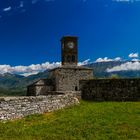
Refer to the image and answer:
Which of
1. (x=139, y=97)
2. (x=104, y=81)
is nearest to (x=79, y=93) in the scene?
(x=104, y=81)

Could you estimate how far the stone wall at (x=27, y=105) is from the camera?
65.6ft

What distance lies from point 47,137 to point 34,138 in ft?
2.05

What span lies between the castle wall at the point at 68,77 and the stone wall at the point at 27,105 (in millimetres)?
27239

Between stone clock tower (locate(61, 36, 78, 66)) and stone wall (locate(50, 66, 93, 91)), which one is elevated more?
stone clock tower (locate(61, 36, 78, 66))

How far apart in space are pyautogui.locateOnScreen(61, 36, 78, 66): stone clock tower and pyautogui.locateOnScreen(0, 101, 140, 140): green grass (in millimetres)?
39126

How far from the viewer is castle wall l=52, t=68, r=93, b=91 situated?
181 ft

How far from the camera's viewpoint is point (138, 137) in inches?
578

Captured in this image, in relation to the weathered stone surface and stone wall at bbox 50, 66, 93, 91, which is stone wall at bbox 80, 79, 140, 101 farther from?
stone wall at bbox 50, 66, 93, 91

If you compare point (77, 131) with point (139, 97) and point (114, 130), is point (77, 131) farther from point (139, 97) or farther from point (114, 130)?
A: point (139, 97)

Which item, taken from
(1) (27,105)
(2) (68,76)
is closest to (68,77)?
(2) (68,76)

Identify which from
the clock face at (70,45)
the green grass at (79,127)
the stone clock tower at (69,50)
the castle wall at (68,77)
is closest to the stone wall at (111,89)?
the green grass at (79,127)

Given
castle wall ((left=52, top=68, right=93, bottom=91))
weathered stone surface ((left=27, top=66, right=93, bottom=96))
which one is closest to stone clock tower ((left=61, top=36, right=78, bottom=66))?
weathered stone surface ((left=27, top=66, right=93, bottom=96))

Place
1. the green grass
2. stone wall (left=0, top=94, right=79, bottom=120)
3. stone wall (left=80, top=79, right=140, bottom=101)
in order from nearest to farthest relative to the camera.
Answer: the green grass
stone wall (left=0, top=94, right=79, bottom=120)
stone wall (left=80, top=79, right=140, bottom=101)

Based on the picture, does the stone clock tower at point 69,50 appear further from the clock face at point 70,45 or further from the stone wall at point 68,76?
the stone wall at point 68,76
